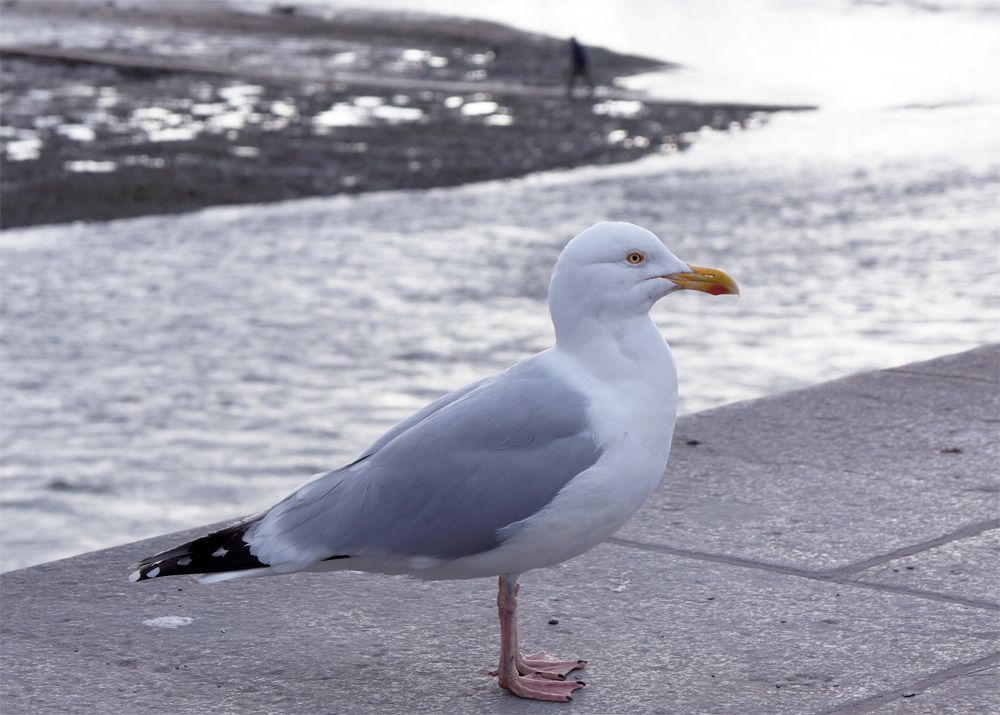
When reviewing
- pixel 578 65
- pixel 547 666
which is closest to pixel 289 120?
pixel 578 65

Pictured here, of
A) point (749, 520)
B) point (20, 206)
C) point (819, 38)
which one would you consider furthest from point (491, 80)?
point (749, 520)

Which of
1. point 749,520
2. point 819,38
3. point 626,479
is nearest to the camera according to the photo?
point 626,479

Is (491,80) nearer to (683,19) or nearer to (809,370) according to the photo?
(683,19)

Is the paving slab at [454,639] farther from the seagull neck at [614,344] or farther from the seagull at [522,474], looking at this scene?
the seagull neck at [614,344]

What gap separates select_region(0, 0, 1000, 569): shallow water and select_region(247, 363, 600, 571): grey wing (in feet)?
10.3

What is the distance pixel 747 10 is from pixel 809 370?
102ft

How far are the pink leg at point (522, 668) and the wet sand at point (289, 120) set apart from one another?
1052 centimetres

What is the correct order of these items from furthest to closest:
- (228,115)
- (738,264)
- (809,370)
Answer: (228,115) < (738,264) < (809,370)

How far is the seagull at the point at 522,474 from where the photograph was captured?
3.89 meters

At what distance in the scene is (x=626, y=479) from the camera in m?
3.89

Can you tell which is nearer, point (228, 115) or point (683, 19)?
point (228, 115)

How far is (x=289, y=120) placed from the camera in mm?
19547

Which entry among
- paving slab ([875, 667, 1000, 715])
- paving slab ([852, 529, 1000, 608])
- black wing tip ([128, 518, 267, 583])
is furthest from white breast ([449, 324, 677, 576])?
paving slab ([852, 529, 1000, 608])

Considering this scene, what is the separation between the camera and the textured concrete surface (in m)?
3.98
